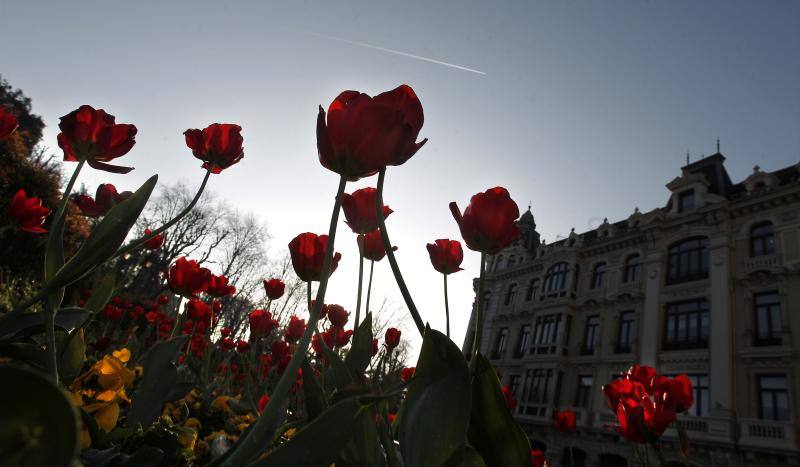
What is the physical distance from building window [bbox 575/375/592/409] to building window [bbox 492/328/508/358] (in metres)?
4.85

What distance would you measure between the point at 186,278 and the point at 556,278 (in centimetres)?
2052

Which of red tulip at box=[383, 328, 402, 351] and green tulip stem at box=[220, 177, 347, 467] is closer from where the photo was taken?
green tulip stem at box=[220, 177, 347, 467]

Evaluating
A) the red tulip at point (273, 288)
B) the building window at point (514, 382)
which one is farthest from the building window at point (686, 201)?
the red tulip at point (273, 288)

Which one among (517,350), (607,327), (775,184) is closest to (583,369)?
(607,327)

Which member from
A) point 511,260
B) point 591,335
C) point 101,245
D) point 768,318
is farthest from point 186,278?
point 511,260

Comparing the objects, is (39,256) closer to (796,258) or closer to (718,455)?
(718,455)

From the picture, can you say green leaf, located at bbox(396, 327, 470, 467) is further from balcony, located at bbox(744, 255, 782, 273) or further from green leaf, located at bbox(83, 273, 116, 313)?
balcony, located at bbox(744, 255, 782, 273)

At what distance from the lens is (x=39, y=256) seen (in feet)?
32.2

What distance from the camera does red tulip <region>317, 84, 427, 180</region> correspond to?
78cm

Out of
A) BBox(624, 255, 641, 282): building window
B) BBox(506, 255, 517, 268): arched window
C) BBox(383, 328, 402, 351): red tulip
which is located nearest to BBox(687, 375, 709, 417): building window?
BBox(624, 255, 641, 282): building window

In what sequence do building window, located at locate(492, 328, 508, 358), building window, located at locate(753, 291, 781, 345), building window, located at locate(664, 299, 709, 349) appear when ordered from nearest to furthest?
building window, located at locate(753, 291, 781, 345) → building window, located at locate(664, 299, 709, 349) → building window, located at locate(492, 328, 508, 358)

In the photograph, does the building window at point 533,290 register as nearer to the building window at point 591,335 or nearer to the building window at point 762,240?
the building window at point 591,335

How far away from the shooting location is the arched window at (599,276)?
60.3 feet

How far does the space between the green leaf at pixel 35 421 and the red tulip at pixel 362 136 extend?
56cm
